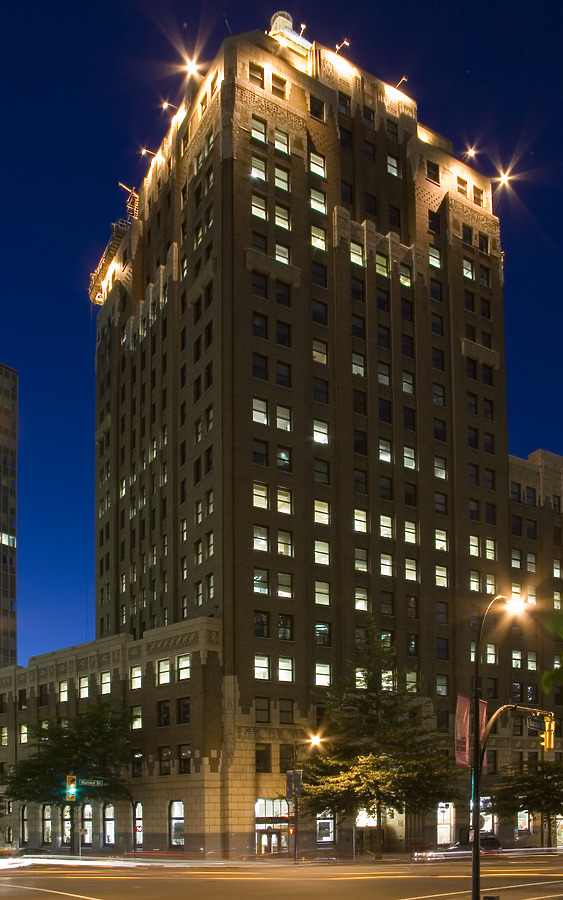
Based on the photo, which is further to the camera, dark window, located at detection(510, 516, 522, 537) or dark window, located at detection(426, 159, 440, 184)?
dark window, located at detection(426, 159, 440, 184)

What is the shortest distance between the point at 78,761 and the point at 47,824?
57.7 ft

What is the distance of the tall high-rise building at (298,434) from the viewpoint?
71.4 m

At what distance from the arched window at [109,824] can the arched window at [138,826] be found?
10.9 feet

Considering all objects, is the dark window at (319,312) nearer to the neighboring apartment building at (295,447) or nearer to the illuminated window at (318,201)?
the neighboring apartment building at (295,447)

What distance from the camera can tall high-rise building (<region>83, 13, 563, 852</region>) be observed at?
71.4 m

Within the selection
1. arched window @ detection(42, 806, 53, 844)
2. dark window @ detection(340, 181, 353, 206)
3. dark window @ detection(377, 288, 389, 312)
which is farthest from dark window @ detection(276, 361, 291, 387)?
arched window @ detection(42, 806, 53, 844)

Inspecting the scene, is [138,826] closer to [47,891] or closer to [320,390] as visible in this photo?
[320,390]

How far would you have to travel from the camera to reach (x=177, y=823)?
69.4 m

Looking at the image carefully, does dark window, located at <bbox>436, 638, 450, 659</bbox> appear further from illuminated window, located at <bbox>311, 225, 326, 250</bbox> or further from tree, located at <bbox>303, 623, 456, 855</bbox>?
illuminated window, located at <bbox>311, 225, 326, 250</bbox>

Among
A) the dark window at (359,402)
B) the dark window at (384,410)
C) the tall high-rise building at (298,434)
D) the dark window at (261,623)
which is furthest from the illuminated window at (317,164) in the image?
the dark window at (261,623)

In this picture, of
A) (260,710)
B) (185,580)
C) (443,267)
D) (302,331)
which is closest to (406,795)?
(260,710)

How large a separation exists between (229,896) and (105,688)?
159 feet

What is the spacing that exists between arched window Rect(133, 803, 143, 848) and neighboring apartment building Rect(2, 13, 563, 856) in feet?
2.65

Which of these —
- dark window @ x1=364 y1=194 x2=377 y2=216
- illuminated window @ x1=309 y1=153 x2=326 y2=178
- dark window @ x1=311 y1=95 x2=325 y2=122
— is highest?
dark window @ x1=311 y1=95 x2=325 y2=122
